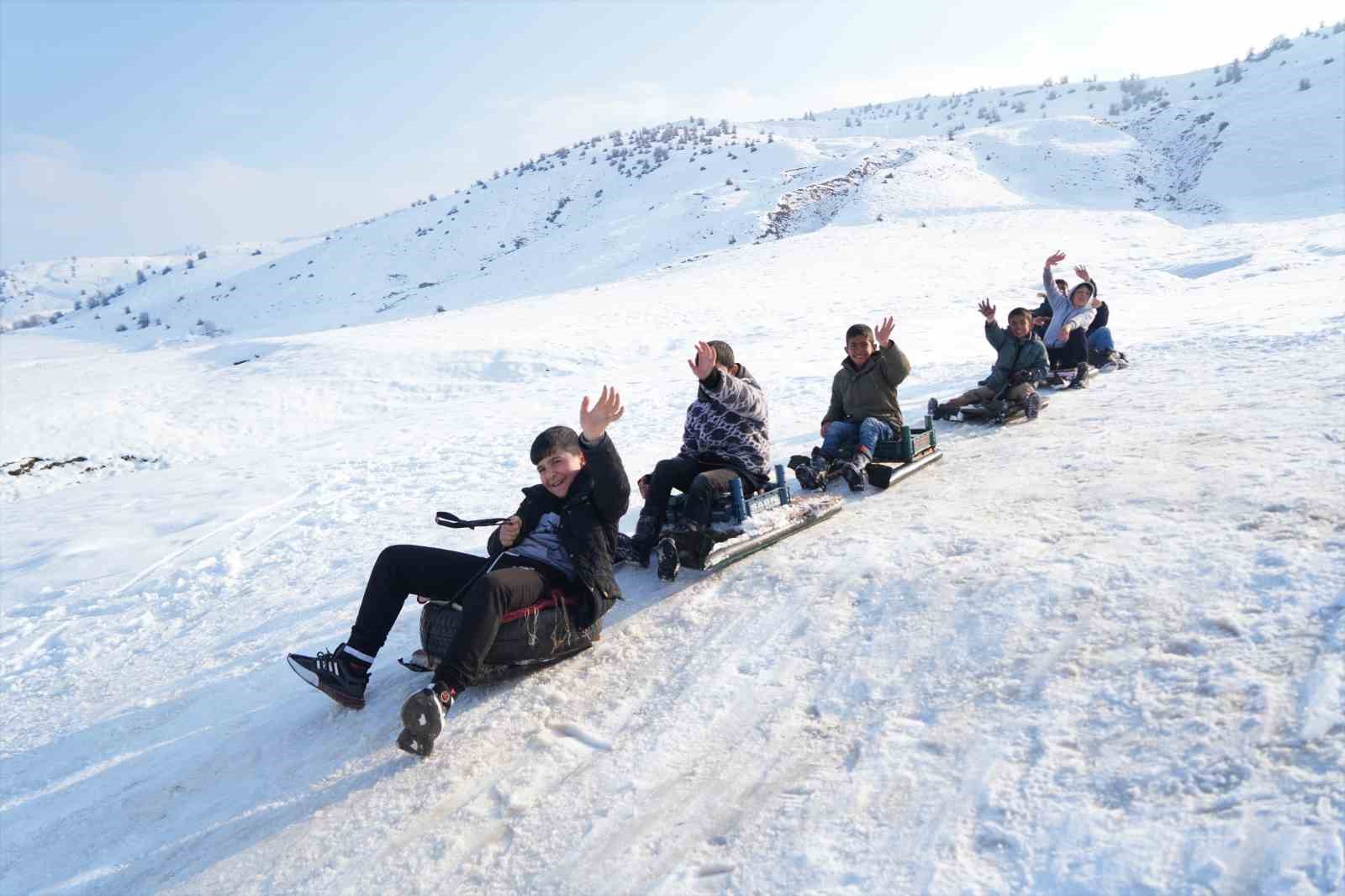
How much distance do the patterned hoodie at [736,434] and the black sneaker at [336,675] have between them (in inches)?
124

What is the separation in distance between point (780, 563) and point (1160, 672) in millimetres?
2592

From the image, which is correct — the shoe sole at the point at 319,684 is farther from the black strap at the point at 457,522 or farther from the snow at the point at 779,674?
the black strap at the point at 457,522

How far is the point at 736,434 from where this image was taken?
6.57 m

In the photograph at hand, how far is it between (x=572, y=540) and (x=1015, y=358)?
7415 mm

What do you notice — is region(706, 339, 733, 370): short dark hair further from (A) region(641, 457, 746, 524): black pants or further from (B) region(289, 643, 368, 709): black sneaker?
(B) region(289, 643, 368, 709): black sneaker

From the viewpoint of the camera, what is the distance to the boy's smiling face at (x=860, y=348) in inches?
306

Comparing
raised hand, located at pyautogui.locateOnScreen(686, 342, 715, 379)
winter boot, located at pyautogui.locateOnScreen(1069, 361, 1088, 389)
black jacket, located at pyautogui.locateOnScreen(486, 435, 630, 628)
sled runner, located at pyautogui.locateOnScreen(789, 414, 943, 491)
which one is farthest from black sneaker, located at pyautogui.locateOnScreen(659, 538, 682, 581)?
winter boot, located at pyautogui.locateOnScreen(1069, 361, 1088, 389)

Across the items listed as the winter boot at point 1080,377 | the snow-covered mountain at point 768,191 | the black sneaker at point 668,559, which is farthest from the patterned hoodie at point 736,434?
the snow-covered mountain at point 768,191

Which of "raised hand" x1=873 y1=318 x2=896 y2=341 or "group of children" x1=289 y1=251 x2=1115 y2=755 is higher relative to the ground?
"raised hand" x1=873 y1=318 x2=896 y2=341

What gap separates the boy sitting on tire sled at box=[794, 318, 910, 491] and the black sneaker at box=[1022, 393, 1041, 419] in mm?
2312

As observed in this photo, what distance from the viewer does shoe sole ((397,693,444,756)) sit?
3.91 metres

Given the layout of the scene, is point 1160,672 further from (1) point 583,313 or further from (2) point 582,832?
(1) point 583,313

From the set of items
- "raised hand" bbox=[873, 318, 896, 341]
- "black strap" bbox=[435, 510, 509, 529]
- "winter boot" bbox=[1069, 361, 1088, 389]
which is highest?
"raised hand" bbox=[873, 318, 896, 341]

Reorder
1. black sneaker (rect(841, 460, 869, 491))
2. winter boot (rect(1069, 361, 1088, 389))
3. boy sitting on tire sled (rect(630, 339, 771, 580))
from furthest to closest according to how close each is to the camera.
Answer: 1. winter boot (rect(1069, 361, 1088, 389))
2. black sneaker (rect(841, 460, 869, 491))
3. boy sitting on tire sled (rect(630, 339, 771, 580))
